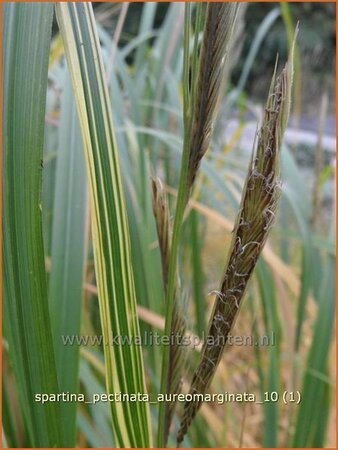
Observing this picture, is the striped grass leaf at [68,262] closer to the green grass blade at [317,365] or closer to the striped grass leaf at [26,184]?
the striped grass leaf at [26,184]

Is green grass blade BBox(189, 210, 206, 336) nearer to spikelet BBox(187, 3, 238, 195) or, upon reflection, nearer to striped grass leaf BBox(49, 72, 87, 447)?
striped grass leaf BBox(49, 72, 87, 447)

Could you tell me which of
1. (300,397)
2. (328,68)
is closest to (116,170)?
(300,397)

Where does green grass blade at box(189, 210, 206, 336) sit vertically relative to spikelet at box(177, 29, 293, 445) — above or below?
below

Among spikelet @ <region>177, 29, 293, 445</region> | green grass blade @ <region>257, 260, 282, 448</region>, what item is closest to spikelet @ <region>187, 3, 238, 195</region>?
spikelet @ <region>177, 29, 293, 445</region>

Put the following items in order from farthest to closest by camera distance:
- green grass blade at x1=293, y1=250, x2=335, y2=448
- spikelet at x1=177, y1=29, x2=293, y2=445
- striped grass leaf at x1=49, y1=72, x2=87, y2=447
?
green grass blade at x1=293, y1=250, x2=335, y2=448 < striped grass leaf at x1=49, y1=72, x2=87, y2=447 < spikelet at x1=177, y1=29, x2=293, y2=445

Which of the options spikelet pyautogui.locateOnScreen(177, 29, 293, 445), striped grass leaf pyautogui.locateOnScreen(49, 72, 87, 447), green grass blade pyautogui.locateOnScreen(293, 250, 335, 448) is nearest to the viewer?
spikelet pyautogui.locateOnScreen(177, 29, 293, 445)

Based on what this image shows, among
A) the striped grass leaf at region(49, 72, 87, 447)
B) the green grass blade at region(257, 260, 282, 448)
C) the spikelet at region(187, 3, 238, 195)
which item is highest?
the spikelet at region(187, 3, 238, 195)

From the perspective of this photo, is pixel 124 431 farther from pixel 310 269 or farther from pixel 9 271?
pixel 310 269

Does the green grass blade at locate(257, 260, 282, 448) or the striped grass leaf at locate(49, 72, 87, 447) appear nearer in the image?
the striped grass leaf at locate(49, 72, 87, 447)

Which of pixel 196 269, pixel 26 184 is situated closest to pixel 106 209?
pixel 26 184
